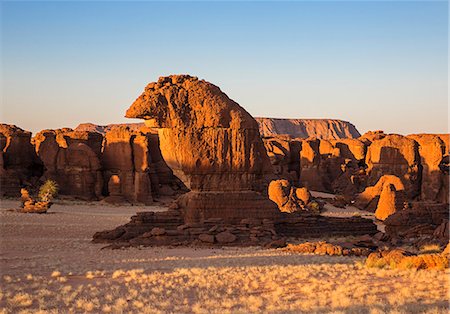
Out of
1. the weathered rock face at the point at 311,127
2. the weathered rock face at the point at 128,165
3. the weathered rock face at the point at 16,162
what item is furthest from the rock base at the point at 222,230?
the weathered rock face at the point at 311,127

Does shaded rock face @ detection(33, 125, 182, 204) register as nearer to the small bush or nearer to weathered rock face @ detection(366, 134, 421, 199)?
the small bush

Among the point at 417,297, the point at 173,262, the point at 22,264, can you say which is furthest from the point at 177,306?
the point at 22,264

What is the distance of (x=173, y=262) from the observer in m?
14.8

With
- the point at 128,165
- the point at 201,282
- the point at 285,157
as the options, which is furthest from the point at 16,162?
the point at 201,282

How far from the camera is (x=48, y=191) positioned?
35000 mm

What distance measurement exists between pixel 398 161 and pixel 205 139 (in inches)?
1002

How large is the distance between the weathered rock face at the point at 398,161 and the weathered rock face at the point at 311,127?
11094cm

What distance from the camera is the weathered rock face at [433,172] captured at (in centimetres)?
4034

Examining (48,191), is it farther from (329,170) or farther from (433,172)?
(433,172)

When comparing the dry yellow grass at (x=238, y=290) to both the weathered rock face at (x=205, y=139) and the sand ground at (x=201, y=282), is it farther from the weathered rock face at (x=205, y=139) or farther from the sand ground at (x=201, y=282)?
the weathered rock face at (x=205, y=139)

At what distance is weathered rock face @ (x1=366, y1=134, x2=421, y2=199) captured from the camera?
138 feet

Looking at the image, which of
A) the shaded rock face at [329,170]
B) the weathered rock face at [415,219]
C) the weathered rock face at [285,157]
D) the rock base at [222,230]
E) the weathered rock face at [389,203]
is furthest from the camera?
the weathered rock face at [285,157]

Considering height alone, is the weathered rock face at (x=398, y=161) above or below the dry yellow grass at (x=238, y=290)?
above

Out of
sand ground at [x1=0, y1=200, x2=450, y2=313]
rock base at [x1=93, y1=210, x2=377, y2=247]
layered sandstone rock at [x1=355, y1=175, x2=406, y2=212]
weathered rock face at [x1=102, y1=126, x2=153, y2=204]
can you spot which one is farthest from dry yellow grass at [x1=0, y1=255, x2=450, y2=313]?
weathered rock face at [x1=102, y1=126, x2=153, y2=204]
